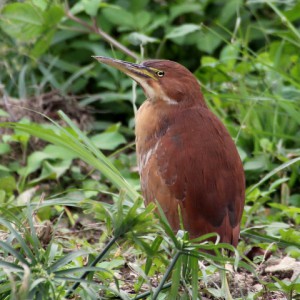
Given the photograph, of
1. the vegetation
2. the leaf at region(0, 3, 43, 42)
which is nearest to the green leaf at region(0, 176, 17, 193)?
the vegetation

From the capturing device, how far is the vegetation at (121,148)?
3635 mm

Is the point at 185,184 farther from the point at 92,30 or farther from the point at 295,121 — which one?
the point at 92,30

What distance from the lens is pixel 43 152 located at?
6102mm

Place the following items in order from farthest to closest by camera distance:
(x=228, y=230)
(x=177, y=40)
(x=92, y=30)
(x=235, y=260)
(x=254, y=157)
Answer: (x=177, y=40) → (x=92, y=30) → (x=254, y=157) → (x=228, y=230) → (x=235, y=260)

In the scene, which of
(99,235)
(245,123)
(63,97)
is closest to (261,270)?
(99,235)

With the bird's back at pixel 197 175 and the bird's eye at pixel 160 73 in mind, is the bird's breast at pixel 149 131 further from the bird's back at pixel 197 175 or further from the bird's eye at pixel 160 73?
the bird's eye at pixel 160 73

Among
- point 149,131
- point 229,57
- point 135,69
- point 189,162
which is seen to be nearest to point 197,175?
point 189,162

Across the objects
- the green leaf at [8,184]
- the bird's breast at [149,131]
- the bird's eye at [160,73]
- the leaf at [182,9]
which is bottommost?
the green leaf at [8,184]

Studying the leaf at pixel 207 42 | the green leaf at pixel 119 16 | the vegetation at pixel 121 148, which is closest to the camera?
the vegetation at pixel 121 148

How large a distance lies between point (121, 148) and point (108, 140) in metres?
0.42

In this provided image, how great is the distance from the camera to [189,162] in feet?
14.7

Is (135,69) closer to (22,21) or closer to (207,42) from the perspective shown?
(22,21)

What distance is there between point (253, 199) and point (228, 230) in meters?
0.99

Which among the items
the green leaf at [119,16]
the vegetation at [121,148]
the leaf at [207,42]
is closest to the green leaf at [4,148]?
the vegetation at [121,148]
